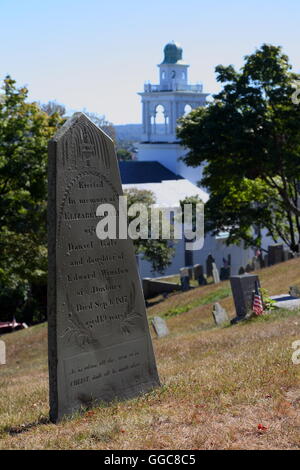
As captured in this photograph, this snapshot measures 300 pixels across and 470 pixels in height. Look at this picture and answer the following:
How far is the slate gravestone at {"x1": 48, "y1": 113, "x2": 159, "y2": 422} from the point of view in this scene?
25.8 ft

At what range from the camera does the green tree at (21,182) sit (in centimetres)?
2577

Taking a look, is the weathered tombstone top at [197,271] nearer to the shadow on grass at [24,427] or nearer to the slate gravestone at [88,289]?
the slate gravestone at [88,289]

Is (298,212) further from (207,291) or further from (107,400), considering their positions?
(107,400)

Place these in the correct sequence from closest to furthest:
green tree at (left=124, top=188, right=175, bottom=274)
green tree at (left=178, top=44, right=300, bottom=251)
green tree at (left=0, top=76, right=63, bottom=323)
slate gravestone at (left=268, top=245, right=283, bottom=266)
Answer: green tree at (left=0, top=76, right=63, bottom=323) < green tree at (left=178, top=44, right=300, bottom=251) < slate gravestone at (left=268, top=245, right=283, bottom=266) < green tree at (left=124, top=188, right=175, bottom=274)

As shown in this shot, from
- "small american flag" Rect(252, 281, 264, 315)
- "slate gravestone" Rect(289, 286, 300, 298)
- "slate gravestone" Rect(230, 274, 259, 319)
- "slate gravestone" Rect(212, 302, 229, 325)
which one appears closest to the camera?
"small american flag" Rect(252, 281, 264, 315)

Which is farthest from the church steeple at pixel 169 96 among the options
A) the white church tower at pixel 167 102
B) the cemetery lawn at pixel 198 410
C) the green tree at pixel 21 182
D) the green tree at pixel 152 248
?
the cemetery lawn at pixel 198 410

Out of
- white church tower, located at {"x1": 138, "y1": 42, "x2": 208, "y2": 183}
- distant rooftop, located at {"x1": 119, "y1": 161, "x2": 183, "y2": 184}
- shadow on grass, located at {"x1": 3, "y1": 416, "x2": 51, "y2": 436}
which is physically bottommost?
shadow on grass, located at {"x1": 3, "y1": 416, "x2": 51, "y2": 436}

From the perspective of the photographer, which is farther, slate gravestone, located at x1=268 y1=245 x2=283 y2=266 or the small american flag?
slate gravestone, located at x1=268 y1=245 x2=283 y2=266

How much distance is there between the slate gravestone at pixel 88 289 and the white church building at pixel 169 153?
47.5 m

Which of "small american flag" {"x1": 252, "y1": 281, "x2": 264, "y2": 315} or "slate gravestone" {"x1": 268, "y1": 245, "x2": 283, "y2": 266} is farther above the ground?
"slate gravestone" {"x1": 268, "y1": 245, "x2": 283, "y2": 266}

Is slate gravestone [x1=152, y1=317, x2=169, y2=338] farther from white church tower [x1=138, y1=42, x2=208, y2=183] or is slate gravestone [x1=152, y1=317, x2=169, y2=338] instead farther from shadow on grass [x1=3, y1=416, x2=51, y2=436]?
white church tower [x1=138, y1=42, x2=208, y2=183]

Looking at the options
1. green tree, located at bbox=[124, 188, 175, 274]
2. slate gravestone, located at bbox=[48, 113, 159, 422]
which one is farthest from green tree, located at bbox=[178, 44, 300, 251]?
slate gravestone, located at bbox=[48, 113, 159, 422]

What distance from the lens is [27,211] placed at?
28266 millimetres

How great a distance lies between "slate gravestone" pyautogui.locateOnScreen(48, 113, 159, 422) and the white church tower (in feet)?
290
